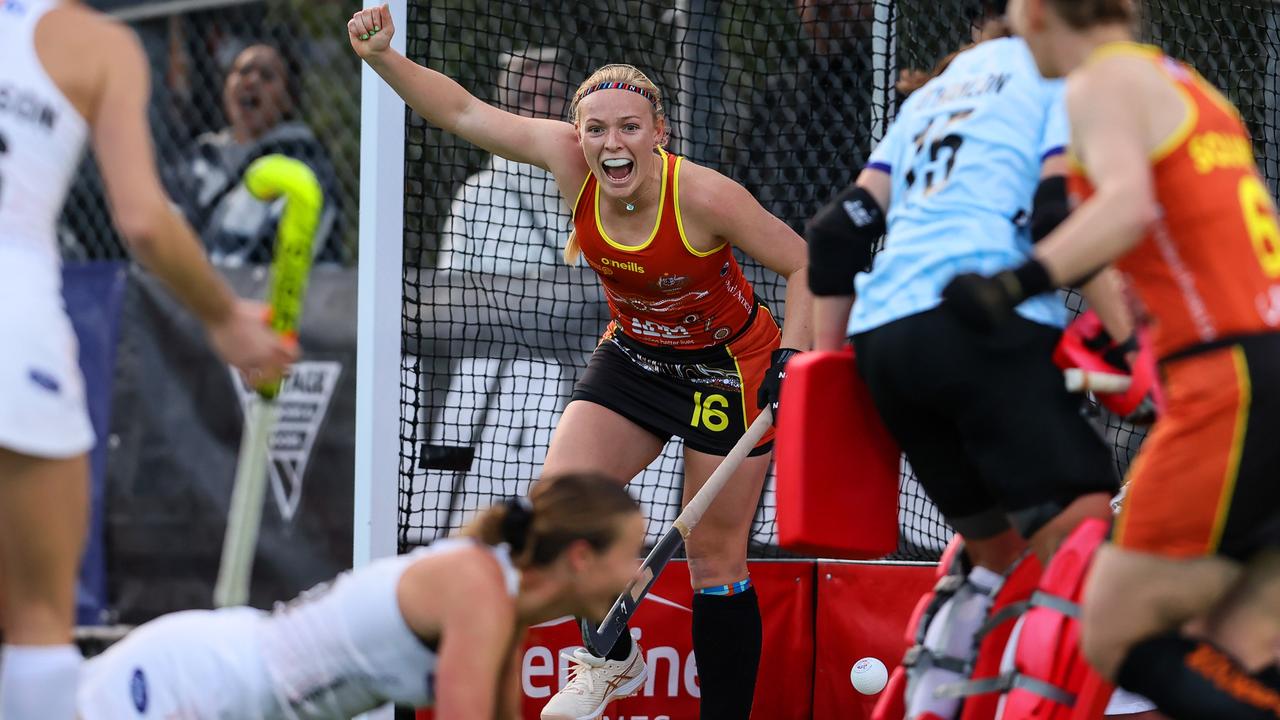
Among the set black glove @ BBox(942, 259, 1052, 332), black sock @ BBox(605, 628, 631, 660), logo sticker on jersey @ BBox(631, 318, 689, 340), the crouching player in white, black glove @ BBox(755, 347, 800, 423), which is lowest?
black sock @ BBox(605, 628, 631, 660)

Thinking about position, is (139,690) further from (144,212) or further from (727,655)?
(727,655)

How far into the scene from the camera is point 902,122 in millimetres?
3367

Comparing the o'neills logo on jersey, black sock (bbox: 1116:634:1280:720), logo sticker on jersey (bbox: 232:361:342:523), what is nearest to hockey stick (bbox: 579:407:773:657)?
the o'neills logo on jersey

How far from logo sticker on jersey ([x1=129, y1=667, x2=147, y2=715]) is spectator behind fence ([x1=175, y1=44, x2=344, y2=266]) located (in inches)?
183

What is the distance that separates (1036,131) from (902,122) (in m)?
0.28

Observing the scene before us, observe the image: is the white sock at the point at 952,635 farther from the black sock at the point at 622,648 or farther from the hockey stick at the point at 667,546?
the black sock at the point at 622,648

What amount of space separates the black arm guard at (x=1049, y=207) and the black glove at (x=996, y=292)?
0.57 meters

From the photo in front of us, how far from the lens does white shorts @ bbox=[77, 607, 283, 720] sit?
3.29 meters

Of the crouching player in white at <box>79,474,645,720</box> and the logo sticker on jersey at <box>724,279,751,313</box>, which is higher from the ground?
the logo sticker on jersey at <box>724,279,751,313</box>


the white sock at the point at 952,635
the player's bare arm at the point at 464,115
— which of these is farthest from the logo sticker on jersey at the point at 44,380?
the player's bare arm at the point at 464,115

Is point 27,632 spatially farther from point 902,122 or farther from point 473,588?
point 902,122

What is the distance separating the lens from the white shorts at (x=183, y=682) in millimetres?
3295

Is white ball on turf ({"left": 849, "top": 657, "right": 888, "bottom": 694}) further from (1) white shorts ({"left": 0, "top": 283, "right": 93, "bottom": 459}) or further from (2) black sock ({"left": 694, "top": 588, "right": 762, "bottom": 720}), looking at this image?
(1) white shorts ({"left": 0, "top": 283, "right": 93, "bottom": 459})

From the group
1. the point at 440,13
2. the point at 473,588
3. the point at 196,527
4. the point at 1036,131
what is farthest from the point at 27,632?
the point at 440,13
